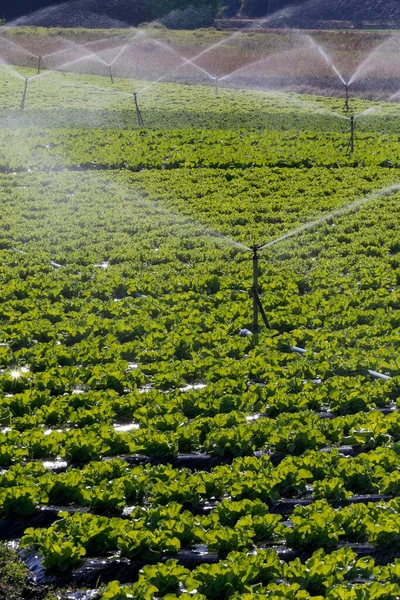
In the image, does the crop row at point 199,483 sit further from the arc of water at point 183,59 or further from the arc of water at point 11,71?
the arc of water at point 183,59

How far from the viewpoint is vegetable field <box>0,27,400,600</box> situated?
6512mm

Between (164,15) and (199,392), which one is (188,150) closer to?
(199,392)

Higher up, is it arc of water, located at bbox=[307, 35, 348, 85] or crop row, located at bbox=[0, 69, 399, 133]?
arc of water, located at bbox=[307, 35, 348, 85]

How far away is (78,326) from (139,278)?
2.63 metres

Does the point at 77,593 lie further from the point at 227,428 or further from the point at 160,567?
the point at 227,428

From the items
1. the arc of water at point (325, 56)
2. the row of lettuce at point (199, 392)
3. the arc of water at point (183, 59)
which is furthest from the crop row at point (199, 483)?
the arc of water at point (183, 59)

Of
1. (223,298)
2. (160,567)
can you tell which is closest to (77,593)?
(160,567)

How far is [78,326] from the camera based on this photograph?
453 inches

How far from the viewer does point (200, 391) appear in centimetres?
924

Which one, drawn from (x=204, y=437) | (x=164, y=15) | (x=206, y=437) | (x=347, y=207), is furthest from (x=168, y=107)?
(x=164, y=15)

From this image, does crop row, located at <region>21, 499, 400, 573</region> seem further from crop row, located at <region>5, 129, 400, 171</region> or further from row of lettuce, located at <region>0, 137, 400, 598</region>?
crop row, located at <region>5, 129, 400, 171</region>

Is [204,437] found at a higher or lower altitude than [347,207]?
lower

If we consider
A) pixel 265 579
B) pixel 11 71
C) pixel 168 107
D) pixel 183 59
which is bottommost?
pixel 265 579

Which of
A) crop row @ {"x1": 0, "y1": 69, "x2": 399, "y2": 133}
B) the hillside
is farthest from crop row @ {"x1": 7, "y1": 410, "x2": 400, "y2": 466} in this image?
the hillside
